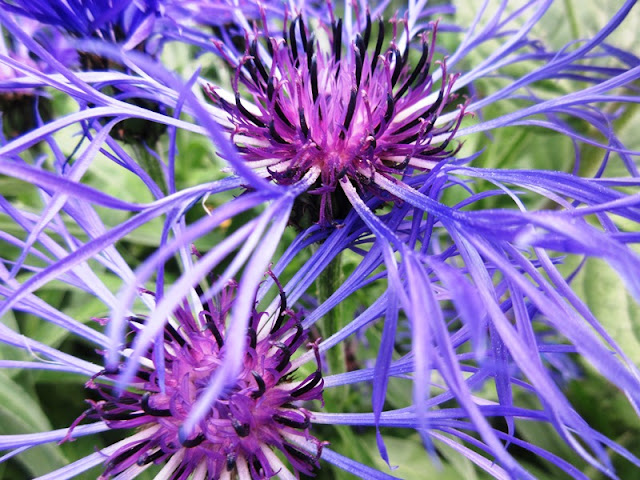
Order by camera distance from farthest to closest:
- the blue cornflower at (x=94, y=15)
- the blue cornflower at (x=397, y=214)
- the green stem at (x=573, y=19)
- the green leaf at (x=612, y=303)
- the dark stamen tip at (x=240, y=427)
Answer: the green stem at (x=573, y=19) < the green leaf at (x=612, y=303) < the blue cornflower at (x=94, y=15) < the dark stamen tip at (x=240, y=427) < the blue cornflower at (x=397, y=214)

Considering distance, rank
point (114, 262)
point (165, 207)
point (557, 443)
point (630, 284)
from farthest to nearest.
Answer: point (557, 443)
point (114, 262)
point (165, 207)
point (630, 284)

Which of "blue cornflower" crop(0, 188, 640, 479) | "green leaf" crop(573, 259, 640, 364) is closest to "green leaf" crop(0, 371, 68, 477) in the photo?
"blue cornflower" crop(0, 188, 640, 479)

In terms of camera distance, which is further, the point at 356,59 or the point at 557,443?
the point at 557,443

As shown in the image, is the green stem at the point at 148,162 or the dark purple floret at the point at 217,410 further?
the green stem at the point at 148,162

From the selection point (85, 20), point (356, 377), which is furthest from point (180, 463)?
point (85, 20)

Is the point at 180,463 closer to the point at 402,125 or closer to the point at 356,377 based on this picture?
the point at 356,377

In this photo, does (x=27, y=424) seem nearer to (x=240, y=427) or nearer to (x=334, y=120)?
(x=240, y=427)

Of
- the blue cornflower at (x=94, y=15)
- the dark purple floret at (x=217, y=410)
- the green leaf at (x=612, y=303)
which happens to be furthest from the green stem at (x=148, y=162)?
the green leaf at (x=612, y=303)

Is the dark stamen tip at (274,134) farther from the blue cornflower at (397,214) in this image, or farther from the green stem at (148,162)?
the green stem at (148,162)
